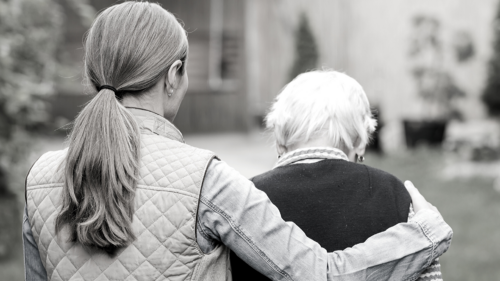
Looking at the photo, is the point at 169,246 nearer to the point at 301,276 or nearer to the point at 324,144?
the point at 301,276

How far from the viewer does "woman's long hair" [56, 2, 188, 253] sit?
164cm

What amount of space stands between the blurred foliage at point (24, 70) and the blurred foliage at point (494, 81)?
27.0ft

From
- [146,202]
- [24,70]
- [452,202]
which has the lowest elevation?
[452,202]

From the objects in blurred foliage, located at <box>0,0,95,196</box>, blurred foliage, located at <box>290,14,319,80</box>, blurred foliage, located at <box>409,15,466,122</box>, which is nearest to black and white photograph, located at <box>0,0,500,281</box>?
blurred foliage, located at <box>0,0,95,196</box>

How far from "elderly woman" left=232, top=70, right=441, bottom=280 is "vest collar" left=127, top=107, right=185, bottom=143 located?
0.39m

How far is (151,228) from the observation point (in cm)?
166

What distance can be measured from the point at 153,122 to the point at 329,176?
2.05 feet

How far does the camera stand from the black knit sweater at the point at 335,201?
202 centimetres

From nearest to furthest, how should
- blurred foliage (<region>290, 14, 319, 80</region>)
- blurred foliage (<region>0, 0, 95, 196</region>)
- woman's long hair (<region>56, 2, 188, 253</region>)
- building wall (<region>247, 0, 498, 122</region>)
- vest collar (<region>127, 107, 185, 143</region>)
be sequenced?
woman's long hair (<region>56, 2, 188, 253</region>), vest collar (<region>127, 107, 185, 143</region>), blurred foliage (<region>0, 0, 95, 196</region>), building wall (<region>247, 0, 498, 122</region>), blurred foliage (<region>290, 14, 319, 80</region>)

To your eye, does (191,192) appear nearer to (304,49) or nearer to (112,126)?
(112,126)

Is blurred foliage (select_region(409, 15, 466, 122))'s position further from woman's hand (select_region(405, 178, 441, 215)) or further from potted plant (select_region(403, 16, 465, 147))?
woman's hand (select_region(405, 178, 441, 215))

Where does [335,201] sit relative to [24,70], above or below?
above

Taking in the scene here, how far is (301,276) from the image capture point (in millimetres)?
1714

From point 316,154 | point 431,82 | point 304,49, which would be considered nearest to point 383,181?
point 316,154
